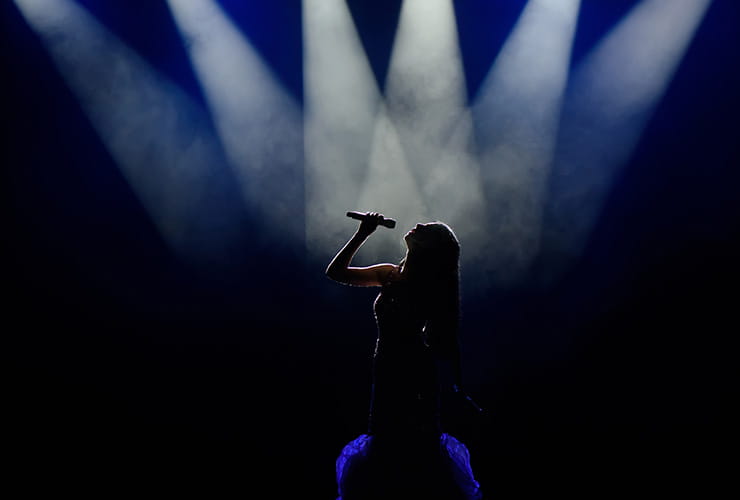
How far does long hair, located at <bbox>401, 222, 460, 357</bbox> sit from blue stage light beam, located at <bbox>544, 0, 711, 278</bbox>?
1.49 m

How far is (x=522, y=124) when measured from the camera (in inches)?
112

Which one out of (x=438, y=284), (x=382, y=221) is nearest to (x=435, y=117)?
(x=382, y=221)

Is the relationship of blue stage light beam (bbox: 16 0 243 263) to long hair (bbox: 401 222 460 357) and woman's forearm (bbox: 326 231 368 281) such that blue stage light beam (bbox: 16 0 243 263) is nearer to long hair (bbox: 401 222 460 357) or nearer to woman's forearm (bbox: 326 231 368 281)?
woman's forearm (bbox: 326 231 368 281)

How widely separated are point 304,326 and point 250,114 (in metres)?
1.64

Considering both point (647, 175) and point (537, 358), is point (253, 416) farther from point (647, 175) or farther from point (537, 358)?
point (647, 175)

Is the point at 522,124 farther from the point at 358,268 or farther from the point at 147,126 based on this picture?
the point at 147,126

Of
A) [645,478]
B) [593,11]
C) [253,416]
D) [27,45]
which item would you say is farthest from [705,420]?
[27,45]

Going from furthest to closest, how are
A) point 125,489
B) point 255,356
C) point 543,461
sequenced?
point 255,356 < point 543,461 < point 125,489

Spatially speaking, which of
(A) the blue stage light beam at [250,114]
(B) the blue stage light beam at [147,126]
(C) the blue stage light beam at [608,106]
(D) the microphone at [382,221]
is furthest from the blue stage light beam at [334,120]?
(C) the blue stage light beam at [608,106]

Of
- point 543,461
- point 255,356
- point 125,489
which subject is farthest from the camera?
point 255,356

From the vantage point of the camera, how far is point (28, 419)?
2.93 m

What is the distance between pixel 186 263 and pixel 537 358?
107 inches

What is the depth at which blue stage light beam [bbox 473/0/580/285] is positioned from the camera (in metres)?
2.81

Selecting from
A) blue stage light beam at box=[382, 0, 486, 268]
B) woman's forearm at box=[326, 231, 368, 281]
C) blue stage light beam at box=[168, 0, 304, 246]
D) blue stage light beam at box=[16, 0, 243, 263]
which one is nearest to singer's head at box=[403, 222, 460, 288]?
woman's forearm at box=[326, 231, 368, 281]
